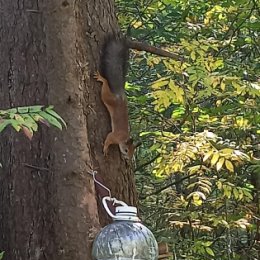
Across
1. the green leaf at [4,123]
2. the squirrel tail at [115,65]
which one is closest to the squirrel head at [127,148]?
the squirrel tail at [115,65]

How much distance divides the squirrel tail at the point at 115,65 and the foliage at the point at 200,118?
33.4 inches

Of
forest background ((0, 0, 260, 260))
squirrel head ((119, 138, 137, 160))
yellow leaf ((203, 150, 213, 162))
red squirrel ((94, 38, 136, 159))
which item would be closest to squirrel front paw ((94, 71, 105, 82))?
red squirrel ((94, 38, 136, 159))

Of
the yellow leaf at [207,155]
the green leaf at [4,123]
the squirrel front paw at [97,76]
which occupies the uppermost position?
the squirrel front paw at [97,76]

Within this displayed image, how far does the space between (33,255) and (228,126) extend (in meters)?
2.08

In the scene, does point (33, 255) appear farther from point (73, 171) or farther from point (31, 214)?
point (73, 171)

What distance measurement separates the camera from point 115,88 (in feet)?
8.18

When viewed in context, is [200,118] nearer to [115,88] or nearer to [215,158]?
[215,158]

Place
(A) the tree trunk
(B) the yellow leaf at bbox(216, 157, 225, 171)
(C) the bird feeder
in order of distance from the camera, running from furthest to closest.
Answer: (B) the yellow leaf at bbox(216, 157, 225, 171)
(A) the tree trunk
(C) the bird feeder

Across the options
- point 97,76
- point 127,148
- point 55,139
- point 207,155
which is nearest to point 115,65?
point 97,76

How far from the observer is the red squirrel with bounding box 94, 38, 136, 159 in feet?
8.07

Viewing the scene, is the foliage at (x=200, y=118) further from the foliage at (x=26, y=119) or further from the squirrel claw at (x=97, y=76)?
the foliage at (x=26, y=119)

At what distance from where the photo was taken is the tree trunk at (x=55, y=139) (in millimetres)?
2029

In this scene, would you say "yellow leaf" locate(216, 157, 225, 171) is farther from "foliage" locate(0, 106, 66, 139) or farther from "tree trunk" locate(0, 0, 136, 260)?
"foliage" locate(0, 106, 66, 139)

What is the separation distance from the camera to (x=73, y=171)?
200cm
